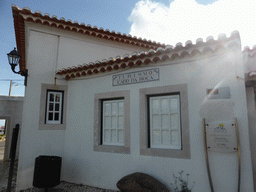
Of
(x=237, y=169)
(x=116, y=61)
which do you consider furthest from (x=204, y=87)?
(x=116, y=61)

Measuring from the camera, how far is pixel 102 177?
5.02 metres

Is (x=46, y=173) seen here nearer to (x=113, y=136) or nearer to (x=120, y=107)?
(x=113, y=136)

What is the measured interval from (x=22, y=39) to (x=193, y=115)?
21.7 feet

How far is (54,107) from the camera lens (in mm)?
5922

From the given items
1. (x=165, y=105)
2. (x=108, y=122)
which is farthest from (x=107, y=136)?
(x=165, y=105)

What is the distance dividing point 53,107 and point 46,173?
2.01 m

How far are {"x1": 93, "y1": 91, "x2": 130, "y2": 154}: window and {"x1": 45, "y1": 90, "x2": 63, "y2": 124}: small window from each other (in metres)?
1.35

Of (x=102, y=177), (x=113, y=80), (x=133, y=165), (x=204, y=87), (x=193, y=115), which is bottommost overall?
(x=102, y=177)

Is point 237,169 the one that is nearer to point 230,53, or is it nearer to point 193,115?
point 193,115

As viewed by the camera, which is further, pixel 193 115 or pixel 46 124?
pixel 46 124

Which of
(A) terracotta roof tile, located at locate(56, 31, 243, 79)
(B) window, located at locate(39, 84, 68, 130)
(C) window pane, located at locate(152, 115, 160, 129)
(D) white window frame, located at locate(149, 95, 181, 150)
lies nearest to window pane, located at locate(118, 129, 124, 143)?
(D) white window frame, located at locate(149, 95, 181, 150)

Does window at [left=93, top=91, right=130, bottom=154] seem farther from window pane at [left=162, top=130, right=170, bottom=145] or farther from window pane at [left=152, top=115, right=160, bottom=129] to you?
window pane at [left=162, top=130, right=170, bottom=145]

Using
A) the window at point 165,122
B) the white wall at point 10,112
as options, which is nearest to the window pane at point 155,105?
the window at point 165,122

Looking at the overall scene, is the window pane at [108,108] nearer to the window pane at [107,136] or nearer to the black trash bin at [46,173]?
the window pane at [107,136]
